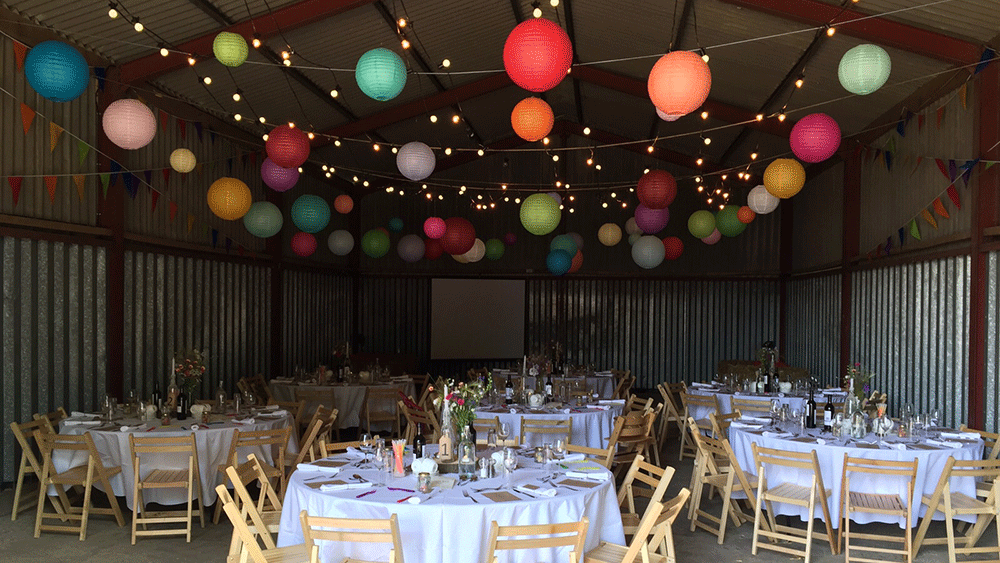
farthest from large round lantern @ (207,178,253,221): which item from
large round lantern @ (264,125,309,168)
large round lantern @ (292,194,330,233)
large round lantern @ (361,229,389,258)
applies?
large round lantern @ (361,229,389,258)

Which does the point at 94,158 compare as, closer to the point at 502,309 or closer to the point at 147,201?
the point at 147,201

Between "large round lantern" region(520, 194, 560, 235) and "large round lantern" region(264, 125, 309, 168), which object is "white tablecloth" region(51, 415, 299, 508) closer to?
"large round lantern" region(264, 125, 309, 168)

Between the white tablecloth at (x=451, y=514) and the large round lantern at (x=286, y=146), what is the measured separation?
4051 mm

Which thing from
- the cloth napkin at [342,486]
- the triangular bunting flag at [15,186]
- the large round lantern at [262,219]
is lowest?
the cloth napkin at [342,486]

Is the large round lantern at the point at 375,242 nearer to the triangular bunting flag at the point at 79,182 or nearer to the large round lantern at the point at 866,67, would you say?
the triangular bunting flag at the point at 79,182

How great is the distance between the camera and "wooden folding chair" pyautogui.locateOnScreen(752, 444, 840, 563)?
5418 mm

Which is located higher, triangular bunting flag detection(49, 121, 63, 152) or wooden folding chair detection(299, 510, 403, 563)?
triangular bunting flag detection(49, 121, 63, 152)

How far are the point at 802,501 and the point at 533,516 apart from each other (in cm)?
251

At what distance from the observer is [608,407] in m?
7.91

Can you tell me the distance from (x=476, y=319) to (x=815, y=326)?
718 cm

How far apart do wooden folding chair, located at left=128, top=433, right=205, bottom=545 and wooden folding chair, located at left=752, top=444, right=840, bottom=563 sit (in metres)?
4.31

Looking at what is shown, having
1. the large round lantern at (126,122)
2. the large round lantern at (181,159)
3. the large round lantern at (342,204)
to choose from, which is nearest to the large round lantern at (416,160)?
the large round lantern at (181,159)

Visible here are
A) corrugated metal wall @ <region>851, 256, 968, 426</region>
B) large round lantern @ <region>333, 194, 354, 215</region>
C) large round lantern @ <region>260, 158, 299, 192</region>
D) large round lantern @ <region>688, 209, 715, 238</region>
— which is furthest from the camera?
large round lantern @ <region>333, 194, 354, 215</region>

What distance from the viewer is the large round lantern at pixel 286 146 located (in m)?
7.53
